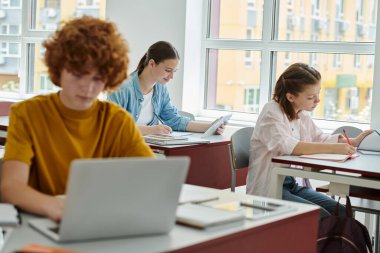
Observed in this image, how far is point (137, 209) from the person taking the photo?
146 centimetres

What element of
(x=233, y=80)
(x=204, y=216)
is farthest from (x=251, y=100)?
(x=204, y=216)

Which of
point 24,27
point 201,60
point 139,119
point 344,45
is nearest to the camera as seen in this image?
point 139,119

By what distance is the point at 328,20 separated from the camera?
15.1 feet

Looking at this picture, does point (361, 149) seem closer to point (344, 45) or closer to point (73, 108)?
point (344, 45)

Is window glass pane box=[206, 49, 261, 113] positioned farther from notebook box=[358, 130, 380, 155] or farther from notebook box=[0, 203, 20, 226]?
notebook box=[0, 203, 20, 226]

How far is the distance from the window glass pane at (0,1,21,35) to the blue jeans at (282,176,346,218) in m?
4.11

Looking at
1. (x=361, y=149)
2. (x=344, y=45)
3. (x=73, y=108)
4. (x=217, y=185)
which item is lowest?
(x=217, y=185)

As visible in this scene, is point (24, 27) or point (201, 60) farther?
point (24, 27)

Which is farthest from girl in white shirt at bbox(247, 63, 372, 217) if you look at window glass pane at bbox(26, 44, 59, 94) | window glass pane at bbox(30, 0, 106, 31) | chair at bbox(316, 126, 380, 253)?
window glass pane at bbox(26, 44, 59, 94)

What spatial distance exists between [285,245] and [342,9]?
9.95 ft

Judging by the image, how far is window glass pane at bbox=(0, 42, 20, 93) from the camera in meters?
6.65

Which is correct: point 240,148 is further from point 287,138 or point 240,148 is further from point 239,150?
point 287,138

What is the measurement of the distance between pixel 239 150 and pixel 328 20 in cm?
167

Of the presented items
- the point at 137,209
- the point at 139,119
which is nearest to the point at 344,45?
the point at 139,119
